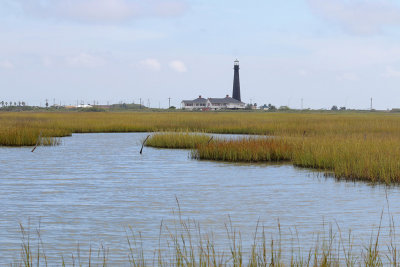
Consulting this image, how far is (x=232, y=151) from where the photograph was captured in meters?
22.5

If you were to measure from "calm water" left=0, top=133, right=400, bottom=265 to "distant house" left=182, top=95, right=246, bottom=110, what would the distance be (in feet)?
372

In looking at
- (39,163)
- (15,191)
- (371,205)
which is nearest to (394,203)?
(371,205)

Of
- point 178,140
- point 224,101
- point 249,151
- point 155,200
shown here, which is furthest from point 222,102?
point 155,200

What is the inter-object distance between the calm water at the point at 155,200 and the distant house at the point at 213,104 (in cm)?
11326

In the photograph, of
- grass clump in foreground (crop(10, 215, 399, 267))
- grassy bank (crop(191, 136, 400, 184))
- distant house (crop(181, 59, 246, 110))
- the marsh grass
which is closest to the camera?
grass clump in foreground (crop(10, 215, 399, 267))

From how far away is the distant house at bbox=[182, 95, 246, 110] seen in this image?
135850mm

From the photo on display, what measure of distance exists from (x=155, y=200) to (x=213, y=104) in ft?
415

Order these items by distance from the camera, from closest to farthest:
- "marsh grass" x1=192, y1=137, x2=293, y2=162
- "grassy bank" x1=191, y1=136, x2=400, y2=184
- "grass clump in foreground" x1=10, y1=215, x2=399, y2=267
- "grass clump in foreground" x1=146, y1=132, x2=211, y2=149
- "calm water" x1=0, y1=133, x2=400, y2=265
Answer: "grass clump in foreground" x1=10, y1=215, x2=399, y2=267 < "calm water" x1=0, y1=133, x2=400, y2=265 < "grassy bank" x1=191, y1=136, x2=400, y2=184 < "marsh grass" x1=192, y1=137, x2=293, y2=162 < "grass clump in foreground" x1=146, y1=132, x2=211, y2=149

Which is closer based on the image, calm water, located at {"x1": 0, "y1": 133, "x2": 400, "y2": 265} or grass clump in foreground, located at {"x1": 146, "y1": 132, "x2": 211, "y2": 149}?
calm water, located at {"x1": 0, "y1": 133, "x2": 400, "y2": 265}

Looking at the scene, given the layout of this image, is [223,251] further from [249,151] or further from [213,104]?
[213,104]

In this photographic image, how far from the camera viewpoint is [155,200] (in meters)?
13.9

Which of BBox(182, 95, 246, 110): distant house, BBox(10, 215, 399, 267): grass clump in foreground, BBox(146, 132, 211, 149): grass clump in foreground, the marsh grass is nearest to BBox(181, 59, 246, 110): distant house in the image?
BBox(182, 95, 246, 110): distant house

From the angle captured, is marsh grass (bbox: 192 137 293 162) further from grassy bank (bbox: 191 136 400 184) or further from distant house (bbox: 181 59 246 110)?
distant house (bbox: 181 59 246 110)

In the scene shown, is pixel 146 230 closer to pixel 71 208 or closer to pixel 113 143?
pixel 71 208
